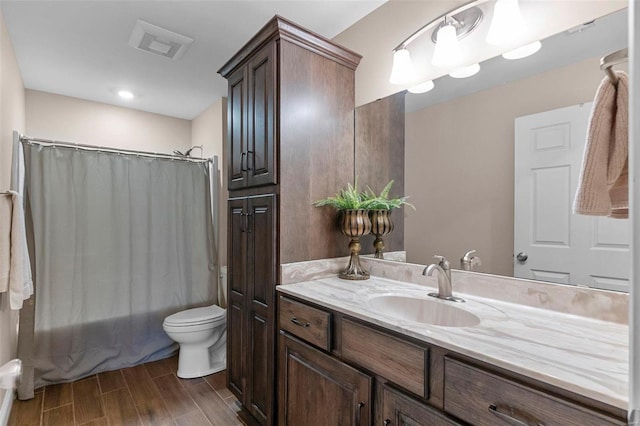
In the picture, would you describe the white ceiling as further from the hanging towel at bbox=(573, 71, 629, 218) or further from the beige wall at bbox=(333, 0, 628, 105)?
the hanging towel at bbox=(573, 71, 629, 218)

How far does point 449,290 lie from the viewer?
136 centimetres

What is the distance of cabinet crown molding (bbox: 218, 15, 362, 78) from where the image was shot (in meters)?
1.61

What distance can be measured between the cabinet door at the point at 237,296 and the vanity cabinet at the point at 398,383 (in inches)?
17.4

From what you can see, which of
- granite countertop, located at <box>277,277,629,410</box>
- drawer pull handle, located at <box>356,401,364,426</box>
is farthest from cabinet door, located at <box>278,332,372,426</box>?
granite countertop, located at <box>277,277,629,410</box>

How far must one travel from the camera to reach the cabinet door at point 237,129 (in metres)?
1.92

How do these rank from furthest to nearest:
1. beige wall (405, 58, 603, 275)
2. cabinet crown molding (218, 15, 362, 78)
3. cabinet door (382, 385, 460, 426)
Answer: cabinet crown molding (218, 15, 362, 78) → beige wall (405, 58, 603, 275) → cabinet door (382, 385, 460, 426)

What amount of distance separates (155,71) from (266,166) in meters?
1.77

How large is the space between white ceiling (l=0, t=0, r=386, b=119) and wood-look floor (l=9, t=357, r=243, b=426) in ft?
8.19

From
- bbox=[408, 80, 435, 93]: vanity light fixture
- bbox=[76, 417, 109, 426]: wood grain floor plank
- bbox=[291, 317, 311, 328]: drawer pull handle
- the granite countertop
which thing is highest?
bbox=[408, 80, 435, 93]: vanity light fixture

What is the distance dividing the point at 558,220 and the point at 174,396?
250cm

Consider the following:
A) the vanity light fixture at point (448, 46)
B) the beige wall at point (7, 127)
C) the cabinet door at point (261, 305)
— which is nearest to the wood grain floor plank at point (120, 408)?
the beige wall at point (7, 127)

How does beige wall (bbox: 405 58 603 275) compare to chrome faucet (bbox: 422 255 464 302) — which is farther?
chrome faucet (bbox: 422 255 464 302)

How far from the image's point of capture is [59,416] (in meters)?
1.98

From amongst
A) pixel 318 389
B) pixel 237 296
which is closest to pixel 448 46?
pixel 318 389
